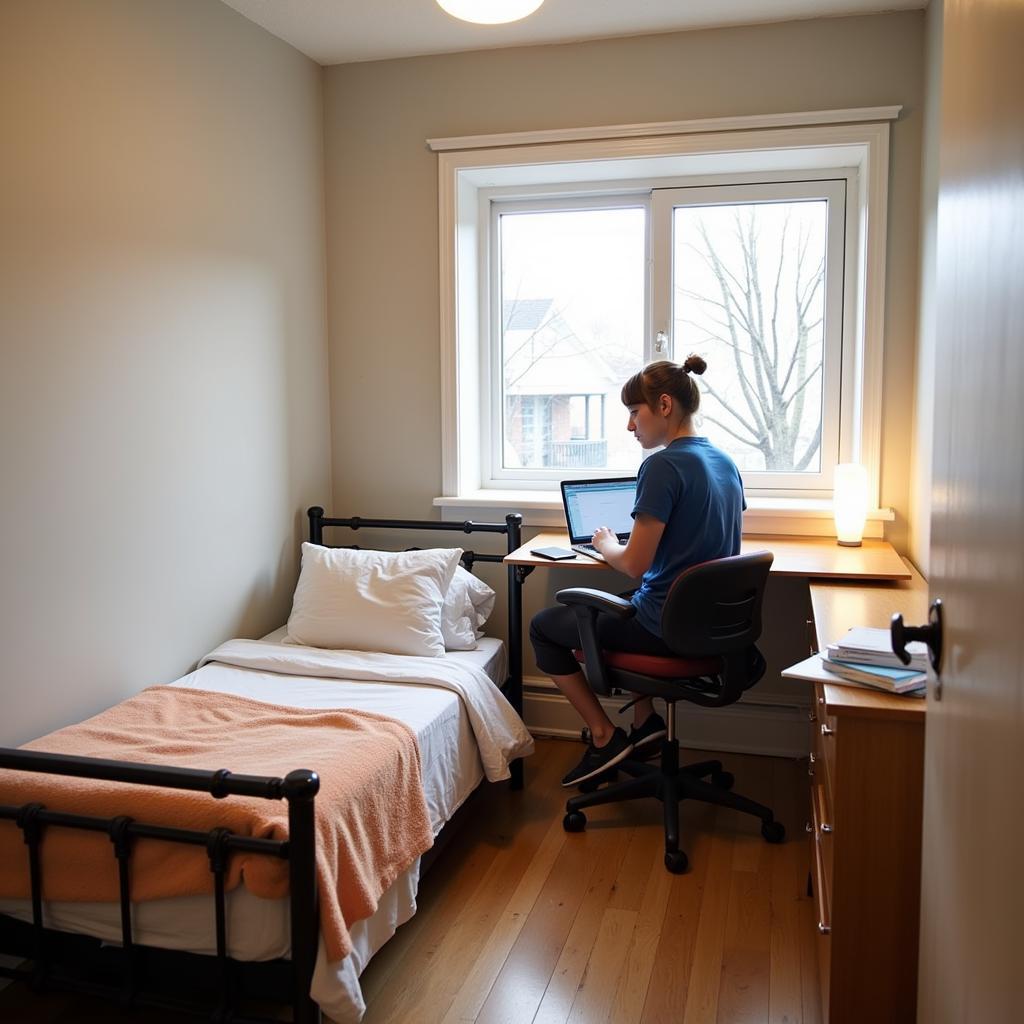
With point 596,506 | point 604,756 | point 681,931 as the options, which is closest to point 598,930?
point 681,931

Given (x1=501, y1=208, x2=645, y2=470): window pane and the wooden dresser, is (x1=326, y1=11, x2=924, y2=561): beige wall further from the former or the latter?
the wooden dresser

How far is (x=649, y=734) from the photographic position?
3.14 meters

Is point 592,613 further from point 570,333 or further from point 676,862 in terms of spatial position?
point 570,333

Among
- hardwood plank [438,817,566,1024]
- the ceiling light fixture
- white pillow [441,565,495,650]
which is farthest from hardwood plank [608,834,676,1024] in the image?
the ceiling light fixture

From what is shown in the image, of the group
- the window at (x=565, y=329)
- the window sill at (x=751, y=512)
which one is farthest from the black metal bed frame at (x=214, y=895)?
the window at (x=565, y=329)

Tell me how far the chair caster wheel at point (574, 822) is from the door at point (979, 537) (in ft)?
5.29

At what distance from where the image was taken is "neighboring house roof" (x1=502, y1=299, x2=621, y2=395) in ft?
12.4

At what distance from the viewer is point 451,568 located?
323 centimetres

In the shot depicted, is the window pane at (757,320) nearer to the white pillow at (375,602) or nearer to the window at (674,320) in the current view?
the window at (674,320)

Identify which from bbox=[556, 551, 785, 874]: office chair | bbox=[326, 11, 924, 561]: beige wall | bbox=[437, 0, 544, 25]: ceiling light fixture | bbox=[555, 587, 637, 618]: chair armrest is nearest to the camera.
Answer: bbox=[437, 0, 544, 25]: ceiling light fixture

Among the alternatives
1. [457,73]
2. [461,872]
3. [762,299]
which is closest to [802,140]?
[762,299]

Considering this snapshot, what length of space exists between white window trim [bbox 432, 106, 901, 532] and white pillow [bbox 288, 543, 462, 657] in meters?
0.51

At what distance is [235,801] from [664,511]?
1.35 m

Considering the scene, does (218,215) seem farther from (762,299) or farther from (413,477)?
(762,299)
